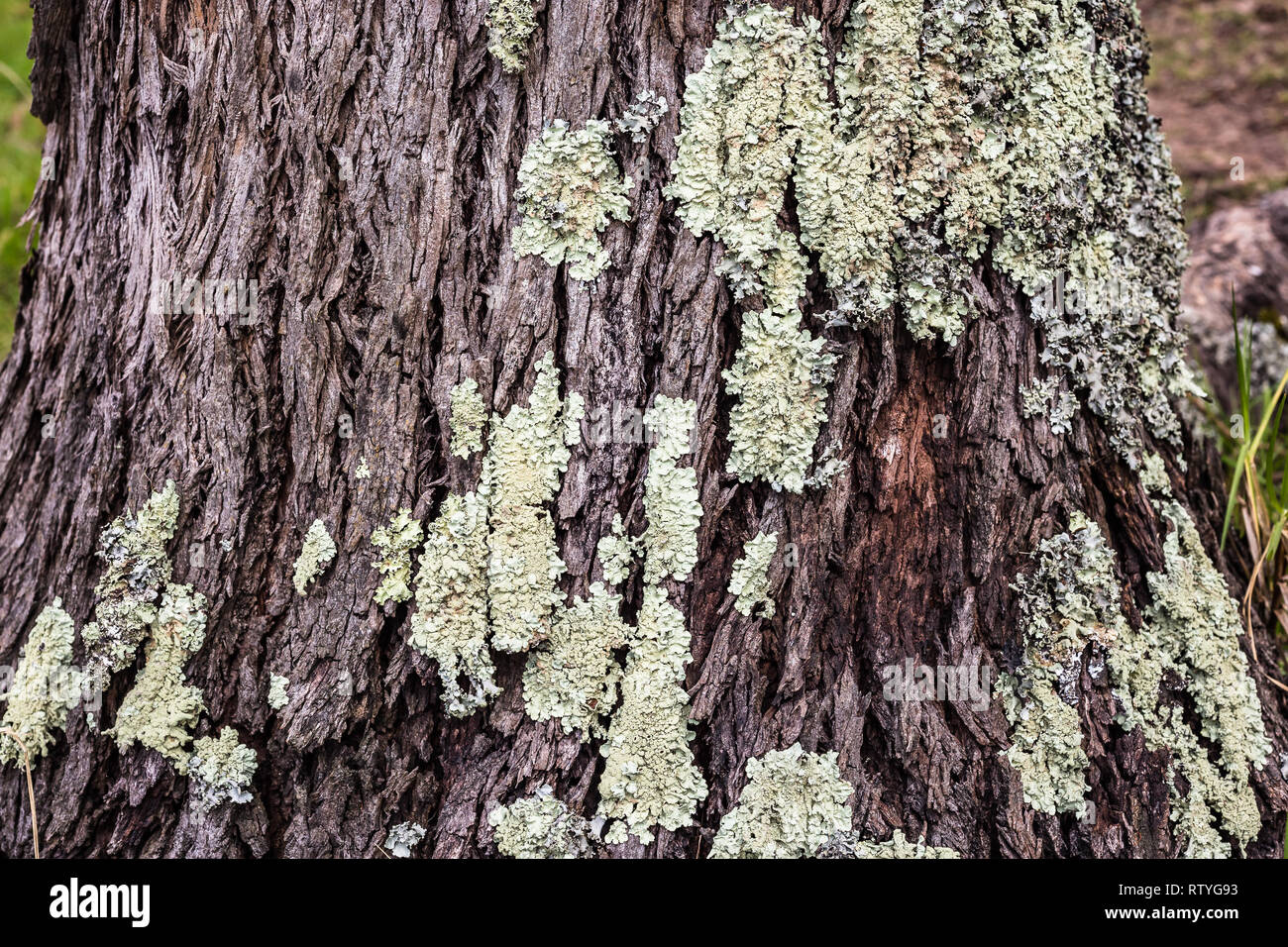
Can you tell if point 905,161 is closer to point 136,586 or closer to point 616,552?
point 616,552

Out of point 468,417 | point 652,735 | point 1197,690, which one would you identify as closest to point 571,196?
point 468,417

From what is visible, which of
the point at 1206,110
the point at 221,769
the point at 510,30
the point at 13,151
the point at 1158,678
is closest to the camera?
the point at 510,30

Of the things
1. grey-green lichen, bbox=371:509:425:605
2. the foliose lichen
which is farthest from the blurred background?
the foliose lichen

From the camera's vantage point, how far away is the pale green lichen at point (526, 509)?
1691 millimetres

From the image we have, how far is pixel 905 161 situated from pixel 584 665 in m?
1.18

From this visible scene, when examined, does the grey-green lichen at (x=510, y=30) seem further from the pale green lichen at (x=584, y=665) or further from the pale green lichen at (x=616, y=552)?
the pale green lichen at (x=584, y=665)

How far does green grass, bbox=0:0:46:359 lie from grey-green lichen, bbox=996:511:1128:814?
357cm

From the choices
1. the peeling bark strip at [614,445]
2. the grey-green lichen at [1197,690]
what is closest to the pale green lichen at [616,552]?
the peeling bark strip at [614,445]

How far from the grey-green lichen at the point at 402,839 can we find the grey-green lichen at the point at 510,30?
151 cm

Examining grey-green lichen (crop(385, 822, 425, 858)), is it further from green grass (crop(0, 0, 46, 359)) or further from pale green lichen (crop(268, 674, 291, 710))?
green grass (crop(0, 0, 46, 359))

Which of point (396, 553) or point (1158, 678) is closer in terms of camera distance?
point (396, 553)

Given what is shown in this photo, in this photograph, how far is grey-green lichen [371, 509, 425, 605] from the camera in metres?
1.72

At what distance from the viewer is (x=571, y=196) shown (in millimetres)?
1662
